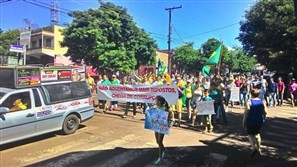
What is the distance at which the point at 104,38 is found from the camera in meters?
26.7

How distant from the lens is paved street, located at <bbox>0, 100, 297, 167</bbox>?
22.5 feet

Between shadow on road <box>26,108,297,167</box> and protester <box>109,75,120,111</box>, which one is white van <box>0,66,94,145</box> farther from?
protester <box>109,75,120,111</box>

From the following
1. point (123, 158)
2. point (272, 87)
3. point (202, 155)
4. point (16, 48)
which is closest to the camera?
point (123, 158)

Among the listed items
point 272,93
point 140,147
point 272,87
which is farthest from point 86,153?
point 272,93

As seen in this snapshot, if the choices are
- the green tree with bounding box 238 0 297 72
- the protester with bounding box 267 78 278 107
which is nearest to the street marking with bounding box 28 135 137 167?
the protester with bounding box 267 78 278 107

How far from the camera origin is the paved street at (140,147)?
6859mm

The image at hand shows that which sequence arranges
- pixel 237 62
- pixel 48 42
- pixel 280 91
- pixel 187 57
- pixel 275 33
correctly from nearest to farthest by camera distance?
pixel 280 91 → pixel 275 33 → pixel 48 42 → pixel 187 57 → pixel 237 62

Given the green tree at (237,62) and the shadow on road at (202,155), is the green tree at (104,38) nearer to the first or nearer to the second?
the shadow on road at (202,155)

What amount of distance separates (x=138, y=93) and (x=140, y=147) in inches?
163

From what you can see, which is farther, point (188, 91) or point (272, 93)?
point (272, 93)

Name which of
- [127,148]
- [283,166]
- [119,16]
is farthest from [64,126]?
[119,16]

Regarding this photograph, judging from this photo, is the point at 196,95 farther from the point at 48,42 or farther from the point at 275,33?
the point at 48,42

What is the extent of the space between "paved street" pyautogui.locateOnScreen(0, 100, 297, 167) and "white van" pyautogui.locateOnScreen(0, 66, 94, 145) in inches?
16.8

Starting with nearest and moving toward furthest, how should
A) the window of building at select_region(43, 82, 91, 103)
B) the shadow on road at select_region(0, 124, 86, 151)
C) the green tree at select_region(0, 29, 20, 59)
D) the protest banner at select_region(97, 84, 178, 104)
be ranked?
the shadow on road at select_region(0, 124, 86, 151) < the window of building at select_region(43, 82, 91, 103) < the protest banner at select_region(97, 84, 178, 104) < the green tree at select_region(0, 29, 20, 59)
